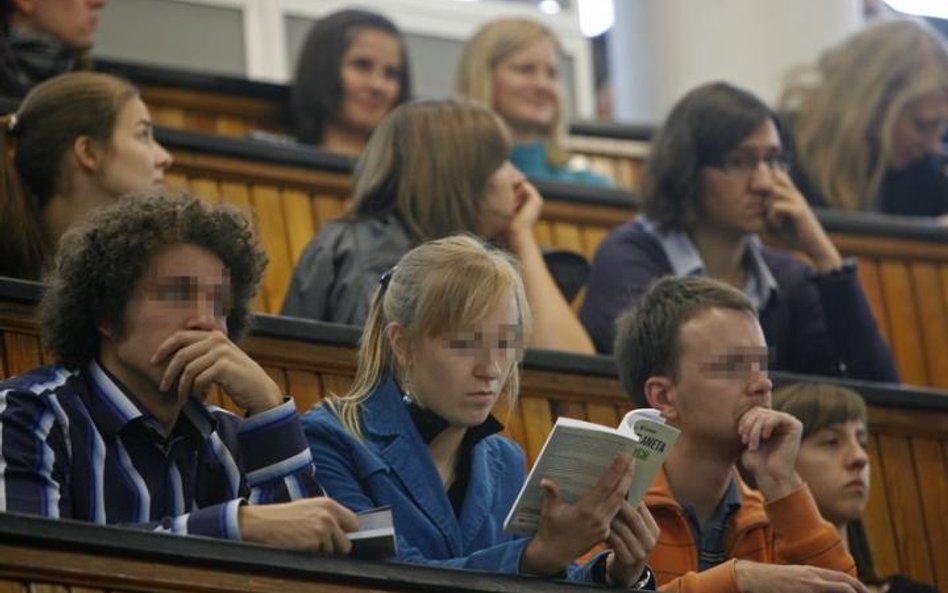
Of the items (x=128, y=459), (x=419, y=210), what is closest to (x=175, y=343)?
(x=128, y=459)

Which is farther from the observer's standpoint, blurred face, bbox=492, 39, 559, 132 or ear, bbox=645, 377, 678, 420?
blurred face, bbox=492, 39, 559, 132

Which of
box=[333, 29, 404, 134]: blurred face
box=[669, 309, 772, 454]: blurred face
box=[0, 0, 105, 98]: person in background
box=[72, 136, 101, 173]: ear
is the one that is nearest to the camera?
box=[669, 309, 772, 454]: blurred face

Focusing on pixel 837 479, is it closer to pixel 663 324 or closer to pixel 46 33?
pixel 663 324

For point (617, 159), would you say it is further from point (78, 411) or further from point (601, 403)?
point (78, 411)

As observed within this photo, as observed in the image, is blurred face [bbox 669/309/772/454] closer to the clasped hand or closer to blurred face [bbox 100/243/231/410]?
the clasped hand

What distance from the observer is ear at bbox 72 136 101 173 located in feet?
14.1

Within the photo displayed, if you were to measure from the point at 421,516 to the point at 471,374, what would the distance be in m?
0.20

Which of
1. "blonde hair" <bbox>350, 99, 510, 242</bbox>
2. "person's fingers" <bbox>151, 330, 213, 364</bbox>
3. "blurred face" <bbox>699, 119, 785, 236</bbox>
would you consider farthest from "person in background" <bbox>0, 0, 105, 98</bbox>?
"person's fingers" <bbox>151, 330, 213, 364</bbox>

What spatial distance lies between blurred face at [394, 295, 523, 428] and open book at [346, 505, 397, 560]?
0.33m

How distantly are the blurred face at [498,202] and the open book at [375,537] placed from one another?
1.63 metres

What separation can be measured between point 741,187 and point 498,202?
563 mm

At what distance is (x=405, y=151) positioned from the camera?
4684mm

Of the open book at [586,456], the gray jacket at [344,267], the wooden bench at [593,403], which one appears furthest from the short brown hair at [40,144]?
the open book at [586,456]

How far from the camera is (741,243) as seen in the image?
5.07 metres
